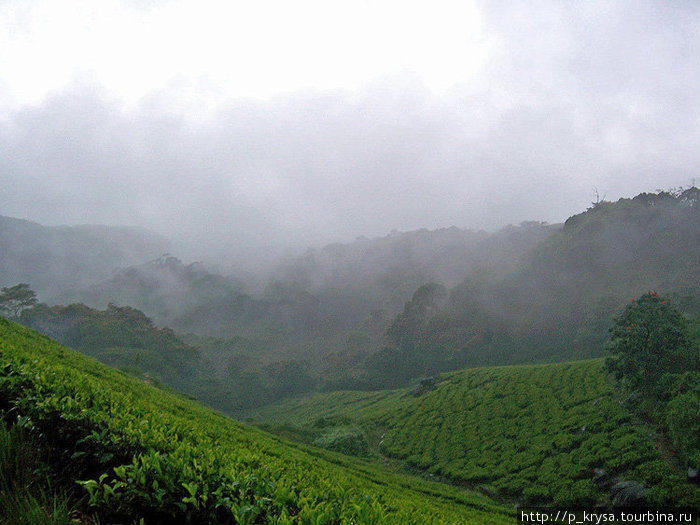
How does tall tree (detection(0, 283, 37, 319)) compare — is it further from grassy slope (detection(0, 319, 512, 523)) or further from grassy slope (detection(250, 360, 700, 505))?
grassy slope (detection(0, 319, 512, 523))

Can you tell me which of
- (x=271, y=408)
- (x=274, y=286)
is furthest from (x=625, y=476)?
(x=274, y=286)

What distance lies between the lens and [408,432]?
112 ft

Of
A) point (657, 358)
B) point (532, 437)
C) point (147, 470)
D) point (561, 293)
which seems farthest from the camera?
point (561, 293)

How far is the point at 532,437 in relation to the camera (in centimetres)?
2409

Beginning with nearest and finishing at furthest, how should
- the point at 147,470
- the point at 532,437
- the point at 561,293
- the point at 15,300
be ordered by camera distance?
the point at 147,470
the point at 532,437
the point at 15,300
the point at 561,293

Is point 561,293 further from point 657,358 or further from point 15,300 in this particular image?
point 15,300

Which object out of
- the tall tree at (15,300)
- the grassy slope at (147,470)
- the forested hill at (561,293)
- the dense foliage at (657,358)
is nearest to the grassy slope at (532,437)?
the dense foliage at (657,358)

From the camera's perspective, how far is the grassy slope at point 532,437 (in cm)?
1703

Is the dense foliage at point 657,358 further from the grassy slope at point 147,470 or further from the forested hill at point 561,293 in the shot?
the forested hill at point 561,293

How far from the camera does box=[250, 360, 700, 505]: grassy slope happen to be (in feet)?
55.9

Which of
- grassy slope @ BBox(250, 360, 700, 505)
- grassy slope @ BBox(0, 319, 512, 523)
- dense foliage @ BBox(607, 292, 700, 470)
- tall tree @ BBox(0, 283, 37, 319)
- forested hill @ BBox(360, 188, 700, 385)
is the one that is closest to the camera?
grassy slope @ BBox(0, 319, 512, 523)

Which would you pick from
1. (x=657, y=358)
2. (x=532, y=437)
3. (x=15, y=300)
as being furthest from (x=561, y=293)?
(x=15, y=300)

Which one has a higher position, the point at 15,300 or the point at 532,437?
the point at 15,300

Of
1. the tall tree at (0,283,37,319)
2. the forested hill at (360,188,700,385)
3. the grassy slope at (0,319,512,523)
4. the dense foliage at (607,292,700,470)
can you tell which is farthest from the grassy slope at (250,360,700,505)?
the tall tree at (0,283,37,319)
